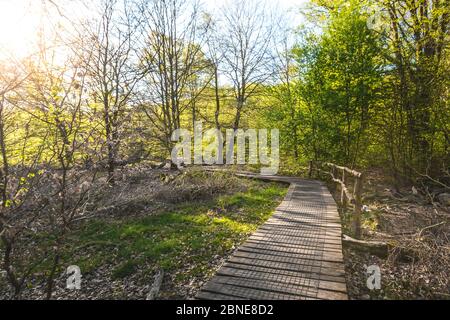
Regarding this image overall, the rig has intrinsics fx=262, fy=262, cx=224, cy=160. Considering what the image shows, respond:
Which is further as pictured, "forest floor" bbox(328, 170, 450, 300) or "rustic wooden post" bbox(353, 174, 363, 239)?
"rustic wooden post" bbox(353, 174, 363, 239)

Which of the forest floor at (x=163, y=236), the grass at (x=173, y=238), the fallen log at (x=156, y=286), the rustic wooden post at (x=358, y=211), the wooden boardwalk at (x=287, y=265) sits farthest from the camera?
the rustic wooden post at (x=358, y=211)

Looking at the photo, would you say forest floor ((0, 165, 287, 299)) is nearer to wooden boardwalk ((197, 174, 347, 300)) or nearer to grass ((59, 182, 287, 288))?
grass ((59, 182, 287, 288))

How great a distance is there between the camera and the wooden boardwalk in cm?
355

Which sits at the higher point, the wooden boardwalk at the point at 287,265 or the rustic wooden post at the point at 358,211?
the rustic wooden post at the point at 358,211

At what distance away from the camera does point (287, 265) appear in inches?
169

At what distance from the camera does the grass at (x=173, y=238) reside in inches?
218

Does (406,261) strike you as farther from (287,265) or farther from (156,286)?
Result: (156,286)

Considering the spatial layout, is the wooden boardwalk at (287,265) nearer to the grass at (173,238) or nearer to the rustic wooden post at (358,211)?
the rustic wooden post at (358,211)

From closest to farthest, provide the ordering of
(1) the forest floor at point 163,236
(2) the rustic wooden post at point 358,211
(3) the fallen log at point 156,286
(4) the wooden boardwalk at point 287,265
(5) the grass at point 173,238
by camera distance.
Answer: (4) the wooden boardwalk at point 287,265 < (3) the fallen log at point 156,286 < (1) the forest floor at point 163,236 < (5) the grass at point 173,238 < (2) the rustic wooden post at point 358,211

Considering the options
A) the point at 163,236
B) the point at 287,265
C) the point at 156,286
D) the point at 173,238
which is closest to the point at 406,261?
the point at 287,265

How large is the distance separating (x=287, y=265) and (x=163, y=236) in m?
3.77

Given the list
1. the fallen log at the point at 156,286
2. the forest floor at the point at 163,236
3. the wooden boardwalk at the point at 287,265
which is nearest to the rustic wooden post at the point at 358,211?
the wooden boardwalk at the point at 287,265

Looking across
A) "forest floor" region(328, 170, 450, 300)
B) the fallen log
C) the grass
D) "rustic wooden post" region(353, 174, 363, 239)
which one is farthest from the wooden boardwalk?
the fallen log

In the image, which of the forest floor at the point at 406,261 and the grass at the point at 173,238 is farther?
the grass at the point at 173,238
